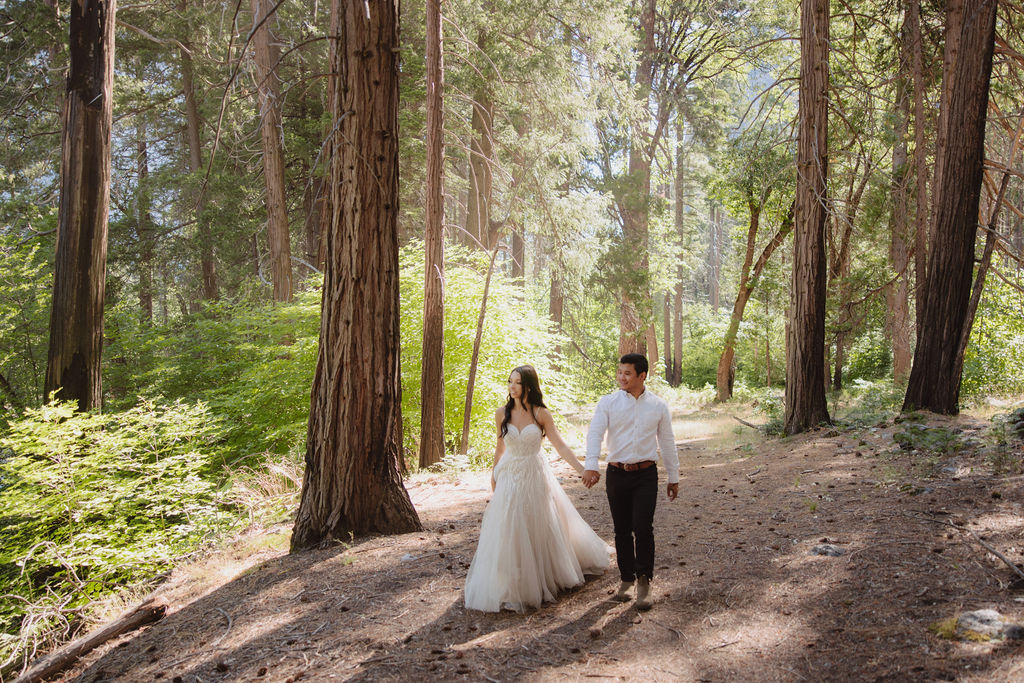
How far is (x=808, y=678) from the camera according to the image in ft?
11.7

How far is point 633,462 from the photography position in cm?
461

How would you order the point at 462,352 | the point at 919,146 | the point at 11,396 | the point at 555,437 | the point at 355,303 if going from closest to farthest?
the point at 555,437 < the point at 355,303 < the point at 919,146 < the point at 462,352 < the point at 11,396

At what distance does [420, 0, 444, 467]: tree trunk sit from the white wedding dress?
5.44m

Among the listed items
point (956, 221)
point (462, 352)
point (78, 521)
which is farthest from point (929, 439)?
point (78, 521)

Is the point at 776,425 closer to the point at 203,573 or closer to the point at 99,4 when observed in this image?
the point at 203,573

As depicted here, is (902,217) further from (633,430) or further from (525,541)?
(525,541)

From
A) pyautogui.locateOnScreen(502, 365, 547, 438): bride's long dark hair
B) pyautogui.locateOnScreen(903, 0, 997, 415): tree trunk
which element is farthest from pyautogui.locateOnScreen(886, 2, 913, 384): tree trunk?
pyautogui.locateOnScreen(502, 365, 547, 438): bride's long dark hair

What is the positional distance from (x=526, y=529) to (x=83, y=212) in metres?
8.13

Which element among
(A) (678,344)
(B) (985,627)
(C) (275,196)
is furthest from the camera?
(A) (678,344)

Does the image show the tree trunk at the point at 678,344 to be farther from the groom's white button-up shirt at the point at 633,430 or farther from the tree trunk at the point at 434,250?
the groom's white button-up shirt at the point at 633,430

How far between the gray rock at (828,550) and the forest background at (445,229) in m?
5.33

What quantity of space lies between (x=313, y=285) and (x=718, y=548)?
9.40 m

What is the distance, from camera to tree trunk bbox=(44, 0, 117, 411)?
9.07 m

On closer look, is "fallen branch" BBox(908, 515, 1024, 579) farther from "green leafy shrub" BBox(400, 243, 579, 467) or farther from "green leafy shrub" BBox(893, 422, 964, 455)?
"green leafy shrub" BBox(400, 243, 579, 467)
